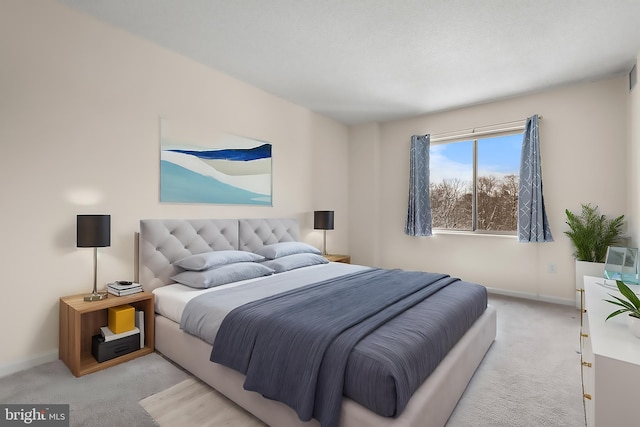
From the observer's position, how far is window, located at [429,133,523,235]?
4.43m

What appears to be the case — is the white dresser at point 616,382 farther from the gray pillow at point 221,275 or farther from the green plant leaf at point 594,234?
the green plant leaf at point 594,234

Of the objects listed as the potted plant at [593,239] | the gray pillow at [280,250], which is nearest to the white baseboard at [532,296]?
the potted plant at [593,239]

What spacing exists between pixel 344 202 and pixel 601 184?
3441mm

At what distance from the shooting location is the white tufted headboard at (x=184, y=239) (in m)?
2.78

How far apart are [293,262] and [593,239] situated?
337 cm

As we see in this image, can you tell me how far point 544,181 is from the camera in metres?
4.00

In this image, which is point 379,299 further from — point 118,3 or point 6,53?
point 6,53

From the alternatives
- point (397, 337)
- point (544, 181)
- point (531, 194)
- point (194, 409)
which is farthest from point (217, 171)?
point (544, 181)

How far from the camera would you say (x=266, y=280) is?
284 centimetres

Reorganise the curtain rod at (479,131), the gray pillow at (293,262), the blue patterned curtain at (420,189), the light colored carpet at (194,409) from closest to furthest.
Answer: the light colored carpet at (194,409)
the gray pillow at (293,262)
the curtain rod at (479,131)
the blue patterned curtain at (420,189)

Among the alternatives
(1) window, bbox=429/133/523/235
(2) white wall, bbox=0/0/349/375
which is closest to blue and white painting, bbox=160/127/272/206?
(2) white wall, bbox=0/0/349/375

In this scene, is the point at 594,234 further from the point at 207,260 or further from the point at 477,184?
the point at 207,260

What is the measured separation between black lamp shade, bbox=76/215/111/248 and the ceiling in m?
1.65

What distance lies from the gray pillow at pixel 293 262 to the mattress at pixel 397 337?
0.59 m
